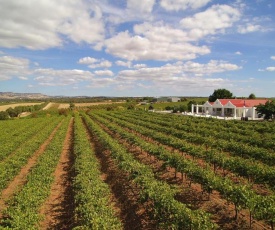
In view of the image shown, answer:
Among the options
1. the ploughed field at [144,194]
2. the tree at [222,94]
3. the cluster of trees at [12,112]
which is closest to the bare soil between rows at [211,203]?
the ploughed field at [144,194]

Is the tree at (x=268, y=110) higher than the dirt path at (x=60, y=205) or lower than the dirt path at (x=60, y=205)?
higher

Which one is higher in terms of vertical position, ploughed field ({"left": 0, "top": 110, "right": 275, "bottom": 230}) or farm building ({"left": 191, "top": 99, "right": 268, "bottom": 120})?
farm building ({"left": 191, "top": 99, "right": 268, "bottom": 120})

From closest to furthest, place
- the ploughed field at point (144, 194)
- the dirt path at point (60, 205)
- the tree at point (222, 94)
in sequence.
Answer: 1. the ploughed field at point (144, 194)
2. the dirt path at point (60, 205)
3. the tree at point (222, 94)

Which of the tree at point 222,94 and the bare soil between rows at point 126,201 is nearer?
the bare soil between rows at point 126,201

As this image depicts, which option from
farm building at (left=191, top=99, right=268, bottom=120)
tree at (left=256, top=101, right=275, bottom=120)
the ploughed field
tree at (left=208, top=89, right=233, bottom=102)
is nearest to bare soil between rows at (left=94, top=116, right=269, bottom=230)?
the ploughed field

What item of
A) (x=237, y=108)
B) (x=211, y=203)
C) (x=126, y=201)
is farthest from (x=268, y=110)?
(x=126, y=201)

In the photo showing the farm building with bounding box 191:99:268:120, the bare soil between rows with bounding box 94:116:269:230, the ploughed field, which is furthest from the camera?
the farm building with bounding box 191:99:268:120

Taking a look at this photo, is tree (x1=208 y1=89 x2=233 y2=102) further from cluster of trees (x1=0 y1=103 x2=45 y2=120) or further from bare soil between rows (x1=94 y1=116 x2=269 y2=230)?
bare soil between rows (x1=94 y1=116 x2=269 y2=230)

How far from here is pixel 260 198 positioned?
1009 cm

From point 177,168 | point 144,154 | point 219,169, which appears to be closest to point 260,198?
point 177,168

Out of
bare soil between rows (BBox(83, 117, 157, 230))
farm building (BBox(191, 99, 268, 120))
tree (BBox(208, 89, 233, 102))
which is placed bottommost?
bare soil between rows (BBox(83, 117, 157, 230))

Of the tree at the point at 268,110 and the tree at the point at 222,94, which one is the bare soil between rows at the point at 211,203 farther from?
the tree at the point at 222,94

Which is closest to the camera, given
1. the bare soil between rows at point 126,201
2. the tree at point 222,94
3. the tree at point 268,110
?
the bare soil between rows at point 126,201

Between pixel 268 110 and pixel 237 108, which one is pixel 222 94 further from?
pixel 268 110
